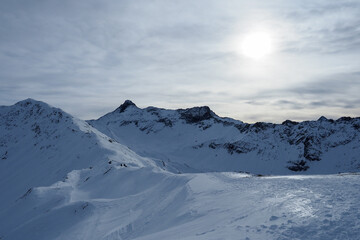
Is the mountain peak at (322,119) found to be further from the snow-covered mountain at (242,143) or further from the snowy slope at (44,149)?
the snowy slope at (44,149)

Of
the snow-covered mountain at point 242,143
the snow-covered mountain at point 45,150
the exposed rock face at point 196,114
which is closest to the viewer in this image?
the snow-covered mountain at point 45,150

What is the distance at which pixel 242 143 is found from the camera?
4993 inches

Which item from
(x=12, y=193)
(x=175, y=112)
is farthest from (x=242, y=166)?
(x=12, y=193)

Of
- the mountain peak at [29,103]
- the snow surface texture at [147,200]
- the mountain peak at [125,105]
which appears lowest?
the snow surface texture at [147,200]

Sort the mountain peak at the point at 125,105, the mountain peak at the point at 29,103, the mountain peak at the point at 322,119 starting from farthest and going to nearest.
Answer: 1. the mountain peak at the point at 125,105
2. the mountain peak at the point at 322,119
3. the mountain peak at the point at 29,103

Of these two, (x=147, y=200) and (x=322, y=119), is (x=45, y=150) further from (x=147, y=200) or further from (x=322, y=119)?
(x=322, y=119)

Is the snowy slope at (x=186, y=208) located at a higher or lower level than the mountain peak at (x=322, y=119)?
lower

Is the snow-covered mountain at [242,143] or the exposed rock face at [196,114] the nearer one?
the snow-covered mountain at [242,143]

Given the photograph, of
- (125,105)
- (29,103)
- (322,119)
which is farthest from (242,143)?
(125,105)

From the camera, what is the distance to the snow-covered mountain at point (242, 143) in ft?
374

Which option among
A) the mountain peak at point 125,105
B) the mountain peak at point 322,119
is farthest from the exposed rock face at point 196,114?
the mountain peak at point 322,119

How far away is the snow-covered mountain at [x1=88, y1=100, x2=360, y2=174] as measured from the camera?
374 ft

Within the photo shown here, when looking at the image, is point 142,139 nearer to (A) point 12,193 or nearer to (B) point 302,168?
(B) point 302,168

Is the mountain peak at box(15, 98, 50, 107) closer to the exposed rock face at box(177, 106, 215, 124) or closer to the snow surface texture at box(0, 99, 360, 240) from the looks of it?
the snow surface texture at box(0, 99, 360, 240)
